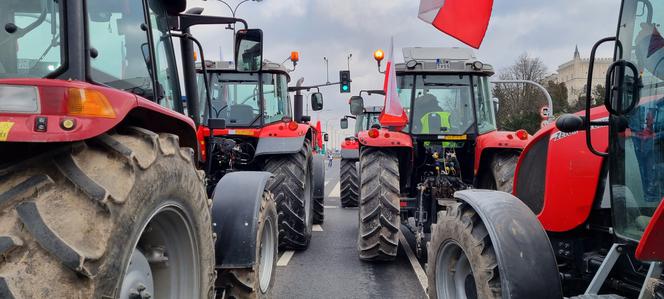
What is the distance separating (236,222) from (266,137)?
3.48 m

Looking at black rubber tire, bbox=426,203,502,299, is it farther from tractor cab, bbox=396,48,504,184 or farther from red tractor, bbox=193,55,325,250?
tractor cab, bbox=396,48,504,184

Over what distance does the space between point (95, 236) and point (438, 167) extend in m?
5.44

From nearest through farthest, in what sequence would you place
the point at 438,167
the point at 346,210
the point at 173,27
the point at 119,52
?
the point at 119,52 → the point at 173,27 → the point at 438,167 → the point at 346,210

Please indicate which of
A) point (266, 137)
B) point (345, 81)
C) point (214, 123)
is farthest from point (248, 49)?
point (345, 81)

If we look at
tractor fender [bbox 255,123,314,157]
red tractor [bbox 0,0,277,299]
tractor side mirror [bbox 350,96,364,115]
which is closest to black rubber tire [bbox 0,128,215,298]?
red tractor [bbox 0,0,277,299]

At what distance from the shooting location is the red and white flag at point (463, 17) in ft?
14.0

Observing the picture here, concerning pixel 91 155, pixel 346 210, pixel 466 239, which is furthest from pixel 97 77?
pixel 346 210

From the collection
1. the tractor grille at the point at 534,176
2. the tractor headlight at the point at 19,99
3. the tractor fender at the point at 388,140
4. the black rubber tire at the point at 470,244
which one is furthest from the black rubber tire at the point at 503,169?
the tractor headlight at the point at 19,99

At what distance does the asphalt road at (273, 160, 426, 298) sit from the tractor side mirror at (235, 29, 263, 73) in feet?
8.41

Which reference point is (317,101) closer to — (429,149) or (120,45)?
(429,149)

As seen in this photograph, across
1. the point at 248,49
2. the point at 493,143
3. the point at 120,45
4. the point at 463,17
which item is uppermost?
the point at 463,17

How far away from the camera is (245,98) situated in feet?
24.8

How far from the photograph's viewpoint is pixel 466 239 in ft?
9.65

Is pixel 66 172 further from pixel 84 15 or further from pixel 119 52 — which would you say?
pixel 119 52
